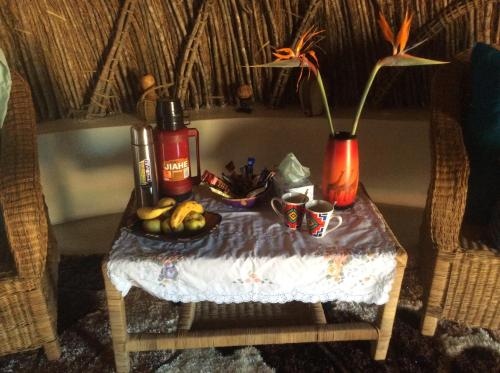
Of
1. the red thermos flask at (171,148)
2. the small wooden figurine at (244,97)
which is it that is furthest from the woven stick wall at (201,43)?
the red thermos flask at (171,148)

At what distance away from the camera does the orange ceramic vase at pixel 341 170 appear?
3.92 ft

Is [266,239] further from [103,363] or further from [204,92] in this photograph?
[204,92]

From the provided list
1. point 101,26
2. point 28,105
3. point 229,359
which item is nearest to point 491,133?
point 229,359

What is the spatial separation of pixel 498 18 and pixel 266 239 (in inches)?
59.3

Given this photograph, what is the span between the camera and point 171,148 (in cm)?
123

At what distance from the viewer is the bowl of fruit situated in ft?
3.60

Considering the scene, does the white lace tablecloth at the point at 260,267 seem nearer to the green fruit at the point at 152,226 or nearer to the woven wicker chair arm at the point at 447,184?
the green fruit at the point at 152,226

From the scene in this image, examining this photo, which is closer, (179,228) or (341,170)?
(179,228)

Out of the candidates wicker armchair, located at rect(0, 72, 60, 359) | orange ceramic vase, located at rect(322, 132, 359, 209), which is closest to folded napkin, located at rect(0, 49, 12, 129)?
wicker armchair, located at rect(0, 72, 60, 359)

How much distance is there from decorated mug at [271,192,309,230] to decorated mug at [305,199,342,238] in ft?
0.09

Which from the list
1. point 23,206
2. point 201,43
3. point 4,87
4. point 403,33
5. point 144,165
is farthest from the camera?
point 201,43

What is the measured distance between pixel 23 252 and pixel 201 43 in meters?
1.31

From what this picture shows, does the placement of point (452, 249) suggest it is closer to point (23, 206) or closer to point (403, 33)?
point (403, 33)

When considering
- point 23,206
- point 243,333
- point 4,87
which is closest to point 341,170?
point 243,333
